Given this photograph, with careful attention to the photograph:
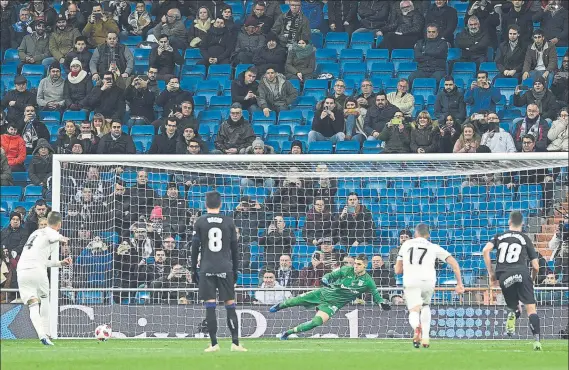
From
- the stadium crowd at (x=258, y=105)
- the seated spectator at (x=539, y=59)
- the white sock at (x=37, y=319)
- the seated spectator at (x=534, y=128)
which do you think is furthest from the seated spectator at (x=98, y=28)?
the white sock at (x=37, y=319)

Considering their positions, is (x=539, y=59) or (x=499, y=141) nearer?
(x=499, y=141)

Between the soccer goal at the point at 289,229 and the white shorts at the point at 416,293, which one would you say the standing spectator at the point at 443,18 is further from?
the white shorts at the point at 416,293

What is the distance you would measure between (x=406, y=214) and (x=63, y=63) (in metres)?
9.39

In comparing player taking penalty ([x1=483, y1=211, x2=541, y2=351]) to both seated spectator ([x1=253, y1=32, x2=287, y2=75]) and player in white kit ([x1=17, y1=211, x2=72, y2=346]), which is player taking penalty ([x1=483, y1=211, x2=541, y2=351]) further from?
seated spectator ([x1=253, y1=32, x2=287, y2=75])

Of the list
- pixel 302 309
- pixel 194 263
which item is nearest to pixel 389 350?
pixel 194 263

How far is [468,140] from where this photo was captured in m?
22.8

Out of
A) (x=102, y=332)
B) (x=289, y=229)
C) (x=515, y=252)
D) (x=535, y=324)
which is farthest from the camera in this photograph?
(x=289, y=229)

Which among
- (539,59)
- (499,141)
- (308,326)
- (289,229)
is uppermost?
(539,59)

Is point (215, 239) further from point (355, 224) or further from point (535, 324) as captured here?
point (355, 224)

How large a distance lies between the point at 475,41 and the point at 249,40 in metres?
4.73

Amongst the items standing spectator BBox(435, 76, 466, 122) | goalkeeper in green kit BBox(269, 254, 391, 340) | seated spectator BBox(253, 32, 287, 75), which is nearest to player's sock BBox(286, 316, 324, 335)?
goalkeeper in green kit BBox(269, 254, 391, 340)

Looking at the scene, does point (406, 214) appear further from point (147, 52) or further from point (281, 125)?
point (147, 52)

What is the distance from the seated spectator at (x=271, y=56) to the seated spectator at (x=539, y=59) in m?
4.94

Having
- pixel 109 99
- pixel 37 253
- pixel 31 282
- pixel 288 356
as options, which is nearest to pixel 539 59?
pixel 109 99
